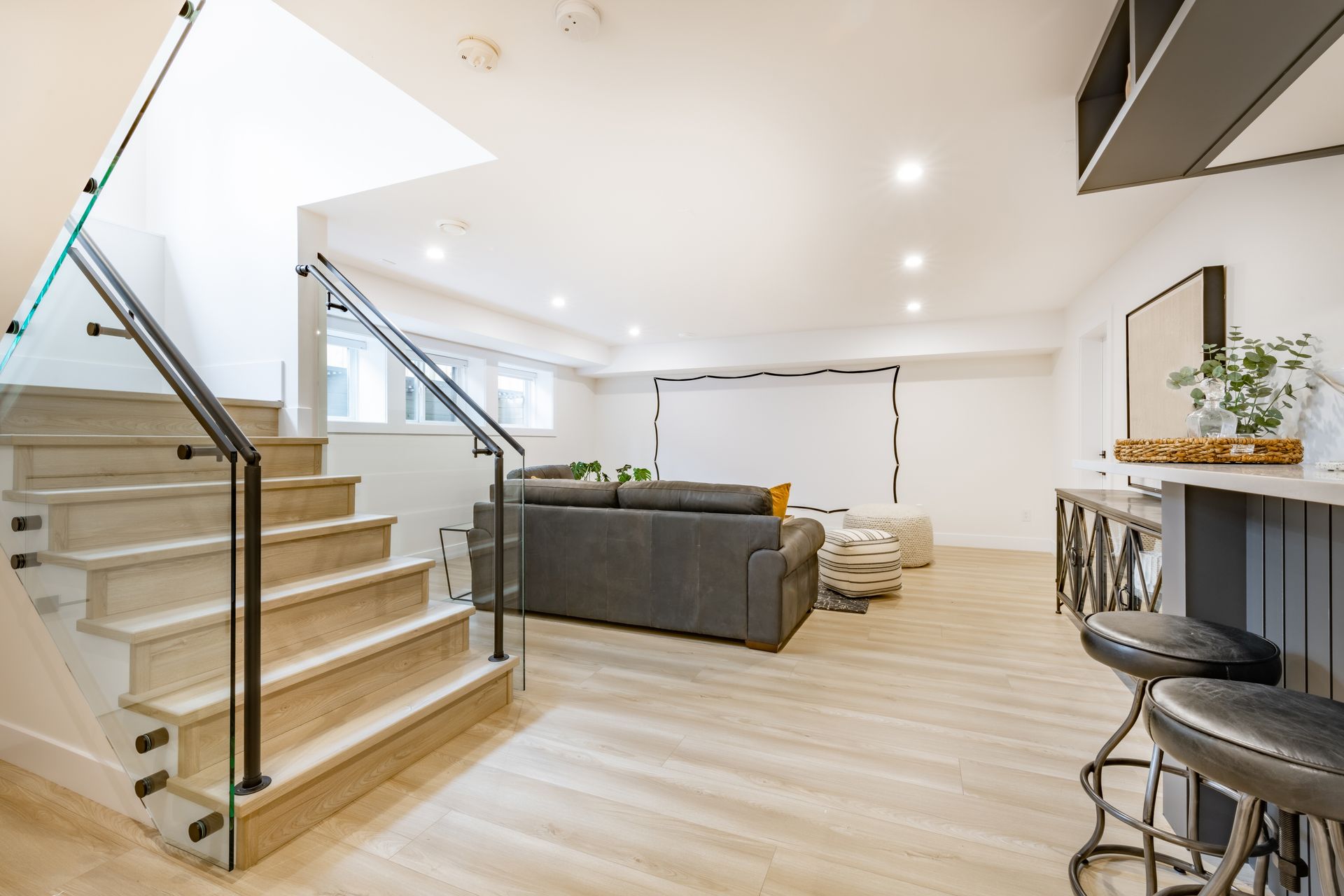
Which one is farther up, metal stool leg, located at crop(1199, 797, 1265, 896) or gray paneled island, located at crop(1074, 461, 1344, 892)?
gray paneled island, located at crop(1074, 461, 1344, 892)

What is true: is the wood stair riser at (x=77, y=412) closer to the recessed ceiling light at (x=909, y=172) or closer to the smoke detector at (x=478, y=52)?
the smoke detector at (x=478, y=52)

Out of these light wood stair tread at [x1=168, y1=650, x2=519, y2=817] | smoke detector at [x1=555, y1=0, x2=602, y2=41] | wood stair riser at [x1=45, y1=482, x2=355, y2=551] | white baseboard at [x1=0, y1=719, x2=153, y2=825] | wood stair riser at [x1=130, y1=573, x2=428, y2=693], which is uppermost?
smoke detector at [x1=555, y1=0, x2=602, y2=41]

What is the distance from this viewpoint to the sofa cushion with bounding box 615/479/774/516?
3059 millimetres

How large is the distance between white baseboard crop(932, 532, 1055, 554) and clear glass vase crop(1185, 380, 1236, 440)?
405 cm

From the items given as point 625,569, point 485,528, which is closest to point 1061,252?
point 625,569

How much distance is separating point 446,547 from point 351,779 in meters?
1.06

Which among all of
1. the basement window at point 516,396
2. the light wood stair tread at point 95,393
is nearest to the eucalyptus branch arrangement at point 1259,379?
the light wood stair tread at point 95,393

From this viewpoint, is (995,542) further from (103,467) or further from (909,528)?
(103,467)

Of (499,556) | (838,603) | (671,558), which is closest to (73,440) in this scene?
(499,556)

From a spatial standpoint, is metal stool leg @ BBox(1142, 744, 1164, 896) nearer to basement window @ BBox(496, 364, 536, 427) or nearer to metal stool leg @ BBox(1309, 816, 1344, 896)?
metal stool leg @ BBox(1309, 816, 1344, 896)

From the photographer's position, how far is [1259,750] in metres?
0.79

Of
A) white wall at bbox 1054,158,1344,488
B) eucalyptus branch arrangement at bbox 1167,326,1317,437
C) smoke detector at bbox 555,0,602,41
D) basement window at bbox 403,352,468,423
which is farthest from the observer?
basement window at bbox 403,352,468,423

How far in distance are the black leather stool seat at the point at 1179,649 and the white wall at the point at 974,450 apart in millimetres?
5103

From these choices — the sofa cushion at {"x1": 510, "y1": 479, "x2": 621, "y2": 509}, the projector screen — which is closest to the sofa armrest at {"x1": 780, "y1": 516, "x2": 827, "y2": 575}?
the sofa cushion at {"x1": 510, "y1": 479, "x2": 621, "y2": 509}
